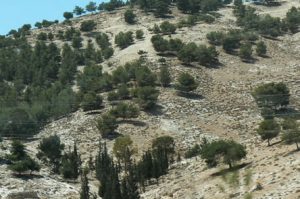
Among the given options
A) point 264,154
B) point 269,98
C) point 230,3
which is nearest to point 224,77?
point 269,98

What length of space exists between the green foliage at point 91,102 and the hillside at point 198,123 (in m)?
1.27

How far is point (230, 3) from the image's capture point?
198 metres

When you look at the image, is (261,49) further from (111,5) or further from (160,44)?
(111,5)

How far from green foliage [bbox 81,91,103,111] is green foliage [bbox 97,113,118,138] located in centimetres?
941

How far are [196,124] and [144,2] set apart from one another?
300ft

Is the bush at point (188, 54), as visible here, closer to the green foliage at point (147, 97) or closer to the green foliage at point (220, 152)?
the green foliage at point (147, 97)

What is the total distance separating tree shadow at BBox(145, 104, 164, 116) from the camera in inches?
3837

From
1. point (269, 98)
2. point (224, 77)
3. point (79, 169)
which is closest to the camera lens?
point (79, 169)

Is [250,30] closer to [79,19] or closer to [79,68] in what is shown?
[79,68]

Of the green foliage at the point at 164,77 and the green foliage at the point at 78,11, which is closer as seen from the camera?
the green foliage at the point at 164,77

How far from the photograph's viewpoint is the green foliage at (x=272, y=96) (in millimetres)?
96000

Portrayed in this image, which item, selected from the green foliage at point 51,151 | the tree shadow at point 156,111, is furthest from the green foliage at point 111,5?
the green foliage at point 51,151

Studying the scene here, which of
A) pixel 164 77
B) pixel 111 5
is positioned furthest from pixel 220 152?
pixel 111 5

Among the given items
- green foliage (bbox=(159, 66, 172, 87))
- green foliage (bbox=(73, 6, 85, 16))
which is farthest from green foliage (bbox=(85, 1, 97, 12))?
green foliage (bbox=(159, 66, 172, 87))
